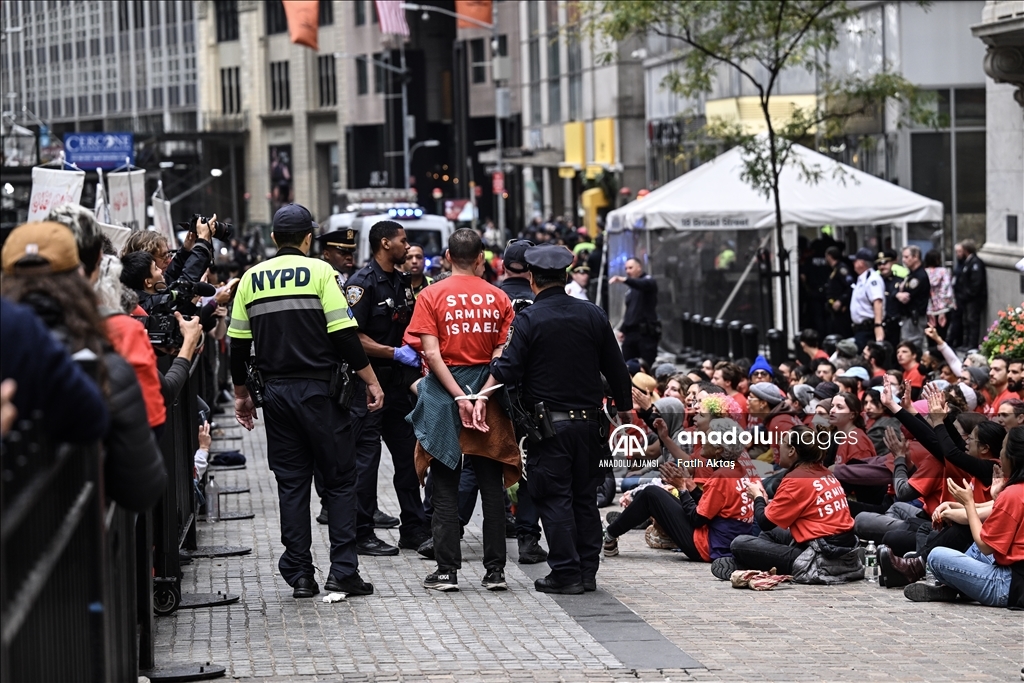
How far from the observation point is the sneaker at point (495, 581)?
8.96m

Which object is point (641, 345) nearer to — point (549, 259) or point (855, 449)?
point (855, 449)

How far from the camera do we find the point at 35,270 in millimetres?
4402

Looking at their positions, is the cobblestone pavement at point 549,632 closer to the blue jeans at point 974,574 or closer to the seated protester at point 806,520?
the blue jeans at point 974,574

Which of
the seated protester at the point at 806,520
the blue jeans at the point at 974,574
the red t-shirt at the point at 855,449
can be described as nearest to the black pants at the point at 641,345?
the red t-shirt at the point at 855,449

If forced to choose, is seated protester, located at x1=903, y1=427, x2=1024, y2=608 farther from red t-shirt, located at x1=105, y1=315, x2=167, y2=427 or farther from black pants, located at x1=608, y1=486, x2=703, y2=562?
red t-shirt, located at x1=105, y1=315, x2=167, y2=427

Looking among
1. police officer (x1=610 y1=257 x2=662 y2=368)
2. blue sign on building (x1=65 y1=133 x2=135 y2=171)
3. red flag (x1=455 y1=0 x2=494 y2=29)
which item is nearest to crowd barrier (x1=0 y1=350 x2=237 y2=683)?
police officer (x1=610 y1=257 x2=662 y2=368)

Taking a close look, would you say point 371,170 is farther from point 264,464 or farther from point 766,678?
point 766,678

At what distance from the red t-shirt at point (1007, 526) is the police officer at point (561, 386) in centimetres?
197

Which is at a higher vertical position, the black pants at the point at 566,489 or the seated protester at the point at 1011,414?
the seated protester at the point at 1011,414

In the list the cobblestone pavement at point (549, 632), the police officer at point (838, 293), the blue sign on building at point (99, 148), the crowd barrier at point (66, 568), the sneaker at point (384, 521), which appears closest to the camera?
the crowd barrier at point (66, 568)

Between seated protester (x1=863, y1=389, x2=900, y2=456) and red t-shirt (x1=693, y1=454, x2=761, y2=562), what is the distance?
121 cm

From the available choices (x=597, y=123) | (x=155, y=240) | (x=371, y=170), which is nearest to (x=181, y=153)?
(x=371, y=170)

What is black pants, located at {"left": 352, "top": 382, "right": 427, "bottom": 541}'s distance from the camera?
10.2m

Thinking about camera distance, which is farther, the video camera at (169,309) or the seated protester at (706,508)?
the seated protester at (706,508)
